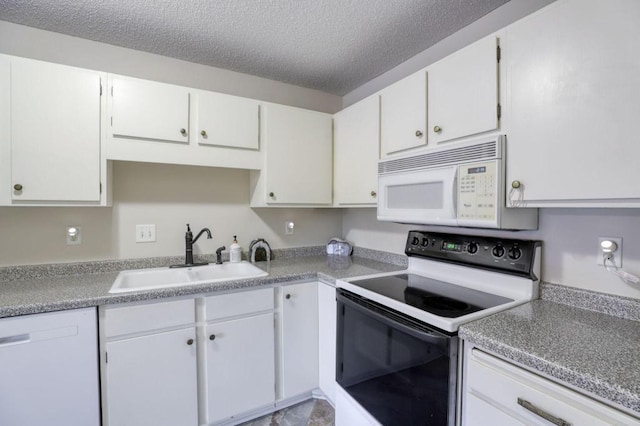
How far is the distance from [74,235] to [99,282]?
0.40m

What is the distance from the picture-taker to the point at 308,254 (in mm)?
2512

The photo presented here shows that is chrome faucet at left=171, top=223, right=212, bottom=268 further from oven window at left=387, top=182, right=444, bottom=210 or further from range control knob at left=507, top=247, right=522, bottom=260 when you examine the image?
range control knob at left=507, top=247, right=522, bottom=260

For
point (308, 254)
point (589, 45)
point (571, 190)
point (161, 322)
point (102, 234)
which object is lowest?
point (161, 322)

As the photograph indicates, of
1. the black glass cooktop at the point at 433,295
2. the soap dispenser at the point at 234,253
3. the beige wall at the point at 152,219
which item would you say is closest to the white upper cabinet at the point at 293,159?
the beige wall at the point at 152,219

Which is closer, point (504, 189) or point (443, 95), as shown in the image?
point (504, 189)

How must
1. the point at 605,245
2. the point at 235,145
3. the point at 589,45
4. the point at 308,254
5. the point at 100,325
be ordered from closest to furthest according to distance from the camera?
the point at 589,45, the point at 605,245, the point at 100,325, the point at 235,145, the point at 308,254

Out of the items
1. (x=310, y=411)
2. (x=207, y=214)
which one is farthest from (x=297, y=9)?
(x=310, y=411)

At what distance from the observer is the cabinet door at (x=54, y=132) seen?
143 cm

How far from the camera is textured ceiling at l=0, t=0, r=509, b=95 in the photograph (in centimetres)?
148

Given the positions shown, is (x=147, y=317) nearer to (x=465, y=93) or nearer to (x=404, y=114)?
(x=404, y=114)

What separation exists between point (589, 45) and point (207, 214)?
7.08 feet

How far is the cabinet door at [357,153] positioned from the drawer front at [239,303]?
0.88 m

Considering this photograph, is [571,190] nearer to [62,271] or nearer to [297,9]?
[297,9]

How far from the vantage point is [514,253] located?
1.34 meters
